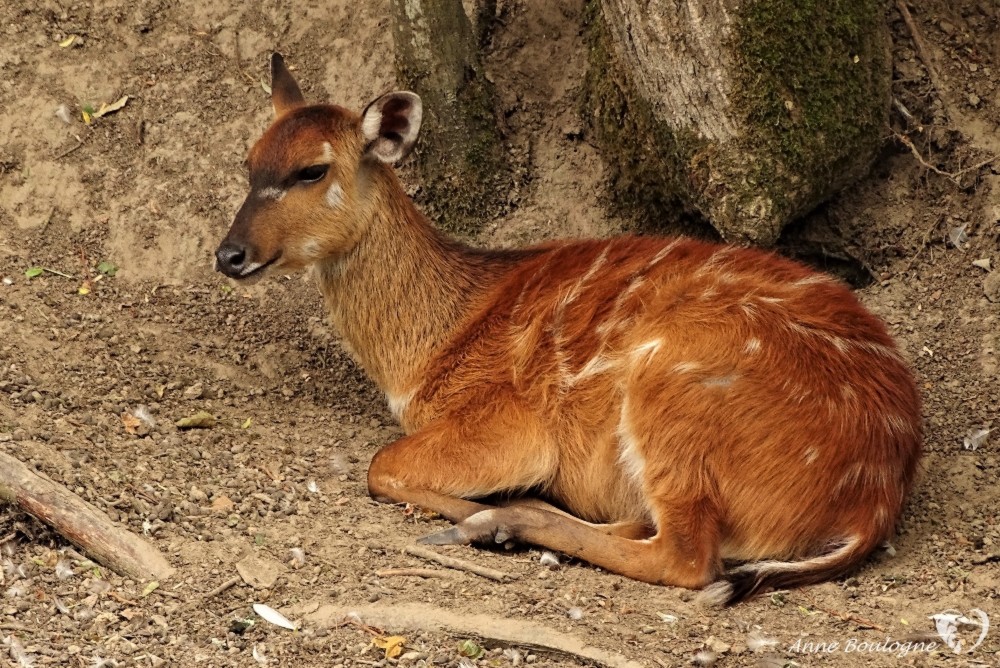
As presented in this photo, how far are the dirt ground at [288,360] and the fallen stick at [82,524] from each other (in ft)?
0.21

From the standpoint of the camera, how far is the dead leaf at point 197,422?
5.52 m

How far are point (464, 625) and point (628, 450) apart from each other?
1125 millimetres

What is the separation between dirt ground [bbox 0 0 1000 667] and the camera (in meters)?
4.17

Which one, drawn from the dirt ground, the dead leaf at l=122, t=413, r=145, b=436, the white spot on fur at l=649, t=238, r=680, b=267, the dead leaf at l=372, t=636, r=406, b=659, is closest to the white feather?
the dirt ground

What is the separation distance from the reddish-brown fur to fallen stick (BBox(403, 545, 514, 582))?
26 cm

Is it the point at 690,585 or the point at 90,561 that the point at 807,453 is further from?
the point at 90,561

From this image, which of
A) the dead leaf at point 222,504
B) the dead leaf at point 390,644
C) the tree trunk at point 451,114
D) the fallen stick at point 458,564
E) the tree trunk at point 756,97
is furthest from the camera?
the tree trunk at point 451,114

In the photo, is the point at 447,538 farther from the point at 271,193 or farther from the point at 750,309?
the point at 271,193

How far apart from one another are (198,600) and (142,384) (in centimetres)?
181

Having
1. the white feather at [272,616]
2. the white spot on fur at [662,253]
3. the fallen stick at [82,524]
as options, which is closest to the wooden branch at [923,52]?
the white spot on fur at [662,253]

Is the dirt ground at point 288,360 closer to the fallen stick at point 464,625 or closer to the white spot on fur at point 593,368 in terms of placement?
the fallen stick at point 464,625

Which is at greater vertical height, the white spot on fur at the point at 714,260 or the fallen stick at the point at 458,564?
the white spot on fur at the point at 714,260

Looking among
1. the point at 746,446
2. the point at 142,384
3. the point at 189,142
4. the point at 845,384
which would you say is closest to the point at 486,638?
the point at 746,446

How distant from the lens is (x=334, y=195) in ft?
17.7
